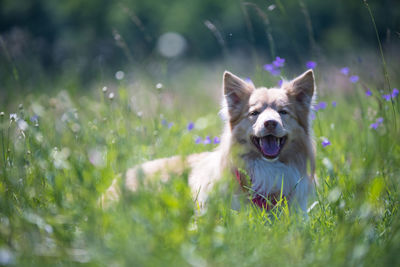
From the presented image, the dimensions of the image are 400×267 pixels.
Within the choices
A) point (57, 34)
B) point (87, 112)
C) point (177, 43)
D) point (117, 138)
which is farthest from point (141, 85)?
point (57, 34)

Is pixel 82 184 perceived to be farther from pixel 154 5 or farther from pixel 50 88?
pixel 154 5

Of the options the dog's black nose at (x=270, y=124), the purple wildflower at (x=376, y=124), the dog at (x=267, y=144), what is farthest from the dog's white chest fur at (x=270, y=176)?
the purple wildflower at (x=376, y=124)

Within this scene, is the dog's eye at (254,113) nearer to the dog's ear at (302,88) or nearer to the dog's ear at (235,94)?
the dog's ear at (235,94)

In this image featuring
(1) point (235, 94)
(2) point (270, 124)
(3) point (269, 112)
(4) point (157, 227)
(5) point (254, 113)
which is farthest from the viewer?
(1) point (235, 94)

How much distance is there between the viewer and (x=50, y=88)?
5.56 meters

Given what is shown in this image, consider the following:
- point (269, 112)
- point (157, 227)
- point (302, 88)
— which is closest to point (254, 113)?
point (269, 112)

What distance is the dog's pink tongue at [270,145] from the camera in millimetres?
3246

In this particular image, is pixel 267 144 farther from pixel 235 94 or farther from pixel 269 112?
pixel 235 94

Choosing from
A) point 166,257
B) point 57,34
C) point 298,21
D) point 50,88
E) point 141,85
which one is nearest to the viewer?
point 166,257

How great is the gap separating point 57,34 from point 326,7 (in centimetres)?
1510

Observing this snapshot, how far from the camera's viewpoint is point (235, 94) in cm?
353

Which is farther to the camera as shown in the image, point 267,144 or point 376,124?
point 376,124

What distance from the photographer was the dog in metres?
3.28

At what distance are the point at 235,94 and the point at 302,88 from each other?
0.66 m
